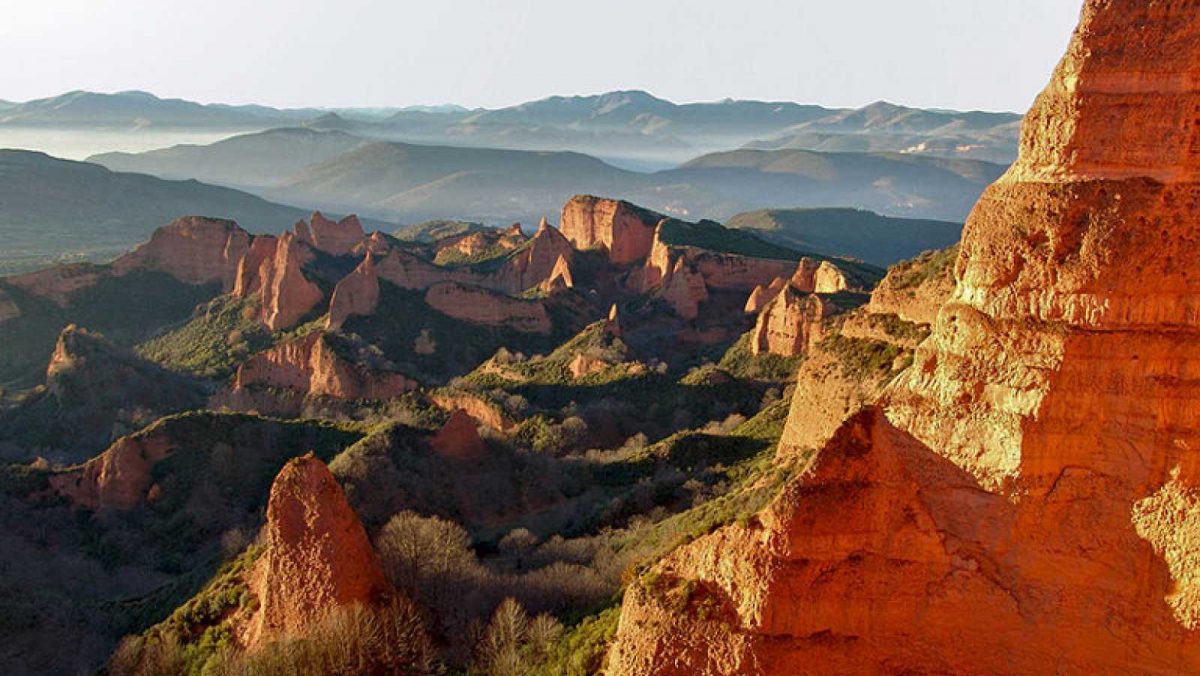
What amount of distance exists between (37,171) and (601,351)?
160186 mm

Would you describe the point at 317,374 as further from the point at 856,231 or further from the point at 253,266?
the point at 856,231

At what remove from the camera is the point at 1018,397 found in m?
14.5

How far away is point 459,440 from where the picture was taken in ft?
127

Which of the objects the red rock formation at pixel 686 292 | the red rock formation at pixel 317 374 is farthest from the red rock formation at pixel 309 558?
the red rock formation at pixel 686 292

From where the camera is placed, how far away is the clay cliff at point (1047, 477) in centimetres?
1377

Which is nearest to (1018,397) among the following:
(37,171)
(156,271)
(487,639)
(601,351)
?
(487,639)

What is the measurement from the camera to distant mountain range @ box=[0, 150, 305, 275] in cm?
14962

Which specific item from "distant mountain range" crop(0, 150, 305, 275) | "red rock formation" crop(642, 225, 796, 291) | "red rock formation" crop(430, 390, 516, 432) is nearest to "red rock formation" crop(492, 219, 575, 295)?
"red rock formation" crop(642, 225, 796, 291)

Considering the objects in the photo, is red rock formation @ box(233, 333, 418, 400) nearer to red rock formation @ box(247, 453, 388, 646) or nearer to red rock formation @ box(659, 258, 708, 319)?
red rock formation @ box(659, 258, 708, 319)

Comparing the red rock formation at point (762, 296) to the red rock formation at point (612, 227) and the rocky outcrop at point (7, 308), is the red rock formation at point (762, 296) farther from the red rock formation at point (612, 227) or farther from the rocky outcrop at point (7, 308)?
the rocky outcrop at point (7, 308)

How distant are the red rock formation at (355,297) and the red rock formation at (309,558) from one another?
3962 cm

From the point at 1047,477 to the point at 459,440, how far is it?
2679 cm

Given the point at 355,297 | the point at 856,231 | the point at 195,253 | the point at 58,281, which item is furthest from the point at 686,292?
the point at 856,231

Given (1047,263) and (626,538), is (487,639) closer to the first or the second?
(626,538)
